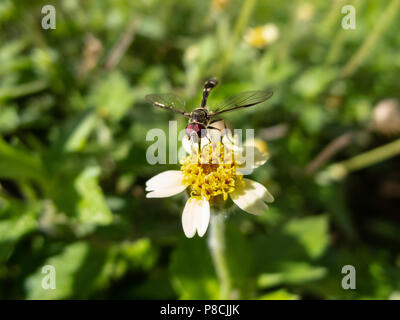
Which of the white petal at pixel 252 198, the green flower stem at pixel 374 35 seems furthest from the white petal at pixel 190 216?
the green flower stem at pixel 374 35

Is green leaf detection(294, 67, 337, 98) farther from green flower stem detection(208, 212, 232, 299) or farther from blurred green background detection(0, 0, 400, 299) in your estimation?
green flower stem detection(208, 212, 232, 299)

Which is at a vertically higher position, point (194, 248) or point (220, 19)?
point (220, 19)

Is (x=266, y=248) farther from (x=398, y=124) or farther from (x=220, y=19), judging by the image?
(x=220, y=19)

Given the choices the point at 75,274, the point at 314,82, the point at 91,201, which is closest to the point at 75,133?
the point at 91,201

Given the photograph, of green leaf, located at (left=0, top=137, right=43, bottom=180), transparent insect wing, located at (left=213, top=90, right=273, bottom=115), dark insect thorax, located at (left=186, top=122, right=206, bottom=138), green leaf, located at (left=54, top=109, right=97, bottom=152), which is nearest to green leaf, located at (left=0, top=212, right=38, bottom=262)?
green leaf, located at (left=0, top=137, right=43, bottom=180)

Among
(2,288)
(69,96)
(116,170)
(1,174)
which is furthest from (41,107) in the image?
(2,288)

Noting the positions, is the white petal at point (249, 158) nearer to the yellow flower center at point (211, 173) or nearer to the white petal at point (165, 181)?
the yellow flower center at point (211, 173)

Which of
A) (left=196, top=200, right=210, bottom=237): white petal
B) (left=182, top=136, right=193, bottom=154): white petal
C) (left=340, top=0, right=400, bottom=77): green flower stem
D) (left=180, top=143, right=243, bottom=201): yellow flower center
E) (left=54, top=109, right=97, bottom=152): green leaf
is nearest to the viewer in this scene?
(left=196, top=200, right=210, bottom=237): white petal
